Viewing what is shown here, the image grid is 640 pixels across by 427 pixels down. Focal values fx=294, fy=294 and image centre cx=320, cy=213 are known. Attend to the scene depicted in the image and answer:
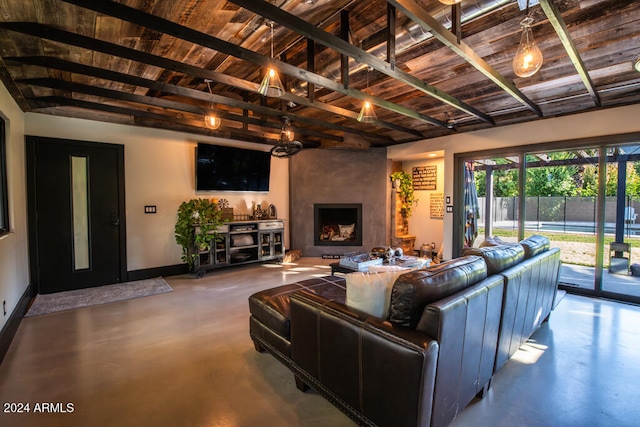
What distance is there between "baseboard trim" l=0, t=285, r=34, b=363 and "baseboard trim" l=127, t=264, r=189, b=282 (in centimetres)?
117

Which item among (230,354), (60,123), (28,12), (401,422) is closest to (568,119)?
(401,422)

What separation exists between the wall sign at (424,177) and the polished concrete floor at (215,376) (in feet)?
11.9

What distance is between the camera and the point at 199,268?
484cm

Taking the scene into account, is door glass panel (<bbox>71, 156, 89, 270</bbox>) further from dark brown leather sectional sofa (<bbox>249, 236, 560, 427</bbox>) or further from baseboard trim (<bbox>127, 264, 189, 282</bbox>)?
dark brown leather sectional sofa (<bbox>249, 236, 560, 427</bbox>)

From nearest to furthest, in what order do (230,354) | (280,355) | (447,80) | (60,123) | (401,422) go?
(401,422), (280,355), (230,354), (447,80), (60,123)

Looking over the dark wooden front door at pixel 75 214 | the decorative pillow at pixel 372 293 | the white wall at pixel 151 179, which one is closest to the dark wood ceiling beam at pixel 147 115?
the white wall at pixel 151 179

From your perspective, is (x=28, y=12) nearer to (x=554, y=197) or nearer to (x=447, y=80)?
(x=447, y=80)

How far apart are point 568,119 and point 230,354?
5.23 m

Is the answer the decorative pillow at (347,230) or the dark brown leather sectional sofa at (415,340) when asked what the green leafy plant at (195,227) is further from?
the decorative pillow at (347,230)

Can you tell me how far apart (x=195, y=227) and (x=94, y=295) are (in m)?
1.57

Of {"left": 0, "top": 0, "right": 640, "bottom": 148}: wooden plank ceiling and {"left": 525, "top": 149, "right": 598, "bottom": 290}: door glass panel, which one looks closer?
{"left": 0, "top": 0, "right": 640, "bottom": 148}: wooden plank ceiling

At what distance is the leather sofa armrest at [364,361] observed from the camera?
52.6 inches

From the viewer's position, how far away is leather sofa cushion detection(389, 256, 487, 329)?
151 centimetres

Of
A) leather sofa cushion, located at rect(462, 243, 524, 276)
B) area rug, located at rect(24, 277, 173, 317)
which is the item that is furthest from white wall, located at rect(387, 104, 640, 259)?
area rug, located at rect(24, 277, 173, 317)
